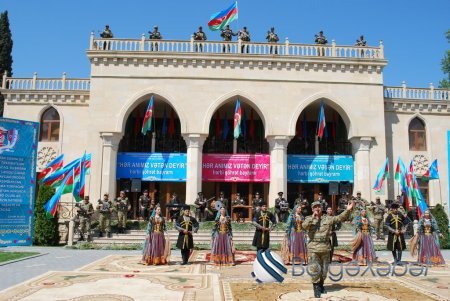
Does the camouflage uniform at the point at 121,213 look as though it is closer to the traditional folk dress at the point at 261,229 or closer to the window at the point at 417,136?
the traditional folk dress at the point at 261,229

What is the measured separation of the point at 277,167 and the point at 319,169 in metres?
2.48

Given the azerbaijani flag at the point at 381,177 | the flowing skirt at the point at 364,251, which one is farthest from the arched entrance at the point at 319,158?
the flowing skirt at the point at 364,251

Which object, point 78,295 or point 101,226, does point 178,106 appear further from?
Result: point 78,295

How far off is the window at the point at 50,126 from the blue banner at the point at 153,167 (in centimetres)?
414

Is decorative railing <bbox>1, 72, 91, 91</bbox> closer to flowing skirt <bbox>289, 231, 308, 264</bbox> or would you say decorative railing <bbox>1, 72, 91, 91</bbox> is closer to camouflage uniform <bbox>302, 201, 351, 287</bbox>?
flowing skirt <bbox>289, 231, 308, 264</bbox>

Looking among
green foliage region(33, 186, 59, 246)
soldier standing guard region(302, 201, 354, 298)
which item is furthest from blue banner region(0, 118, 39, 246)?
soldier standing guard region(302, 201, 354, 298)

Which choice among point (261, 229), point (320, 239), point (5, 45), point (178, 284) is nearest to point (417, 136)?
point (261, 229)

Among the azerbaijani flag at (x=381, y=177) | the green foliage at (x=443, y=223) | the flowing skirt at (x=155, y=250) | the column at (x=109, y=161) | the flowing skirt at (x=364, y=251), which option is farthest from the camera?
the column at (x=109, y=161)

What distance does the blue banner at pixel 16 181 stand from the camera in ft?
43.1

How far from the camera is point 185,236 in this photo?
35.0 feet

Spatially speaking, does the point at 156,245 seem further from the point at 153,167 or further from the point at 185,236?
the point at 153,167

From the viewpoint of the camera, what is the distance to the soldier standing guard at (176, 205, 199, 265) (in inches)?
418

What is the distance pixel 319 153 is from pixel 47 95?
15204 mm

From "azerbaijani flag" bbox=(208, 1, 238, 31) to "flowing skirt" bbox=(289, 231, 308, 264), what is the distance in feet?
43.0
